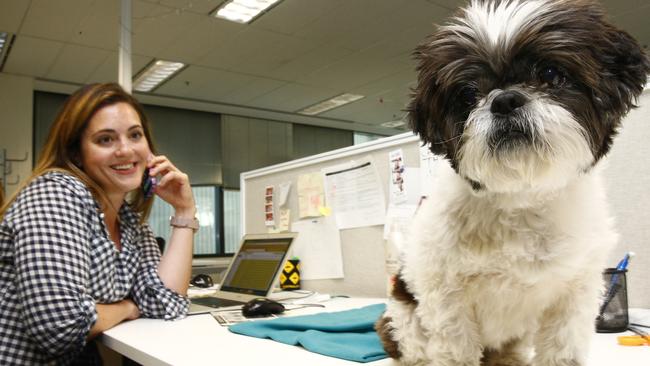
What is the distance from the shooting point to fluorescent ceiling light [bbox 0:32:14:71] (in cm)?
438

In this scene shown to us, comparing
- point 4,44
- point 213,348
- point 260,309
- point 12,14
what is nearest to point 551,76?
point 213,348

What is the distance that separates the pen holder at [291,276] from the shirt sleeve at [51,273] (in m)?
0.82

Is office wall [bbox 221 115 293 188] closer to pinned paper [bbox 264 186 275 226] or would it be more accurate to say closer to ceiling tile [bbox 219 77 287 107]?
ceiling tile [bbox 219 77 287 107]

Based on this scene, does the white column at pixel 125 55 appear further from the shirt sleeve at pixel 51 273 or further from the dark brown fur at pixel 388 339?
the dark brown fur at pixel 388 339

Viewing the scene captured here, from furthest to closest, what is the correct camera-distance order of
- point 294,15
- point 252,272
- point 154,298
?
point 294,15, point 252,272, point 154,298

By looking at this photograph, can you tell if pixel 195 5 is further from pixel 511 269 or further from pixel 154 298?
pixel 511 269

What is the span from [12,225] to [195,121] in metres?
5.90

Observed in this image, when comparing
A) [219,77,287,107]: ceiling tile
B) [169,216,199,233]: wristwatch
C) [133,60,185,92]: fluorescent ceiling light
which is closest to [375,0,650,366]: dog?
[169,216,199,233]: wristwatch

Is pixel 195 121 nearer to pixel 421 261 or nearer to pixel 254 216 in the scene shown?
pixel 254 216

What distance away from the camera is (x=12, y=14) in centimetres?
397

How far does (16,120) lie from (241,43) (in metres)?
2.68

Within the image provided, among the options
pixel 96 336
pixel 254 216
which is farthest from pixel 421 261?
pixel 254 216

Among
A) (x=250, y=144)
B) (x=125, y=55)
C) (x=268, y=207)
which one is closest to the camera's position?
(x=268, y=207)

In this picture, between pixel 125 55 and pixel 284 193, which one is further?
pixel 125 55
